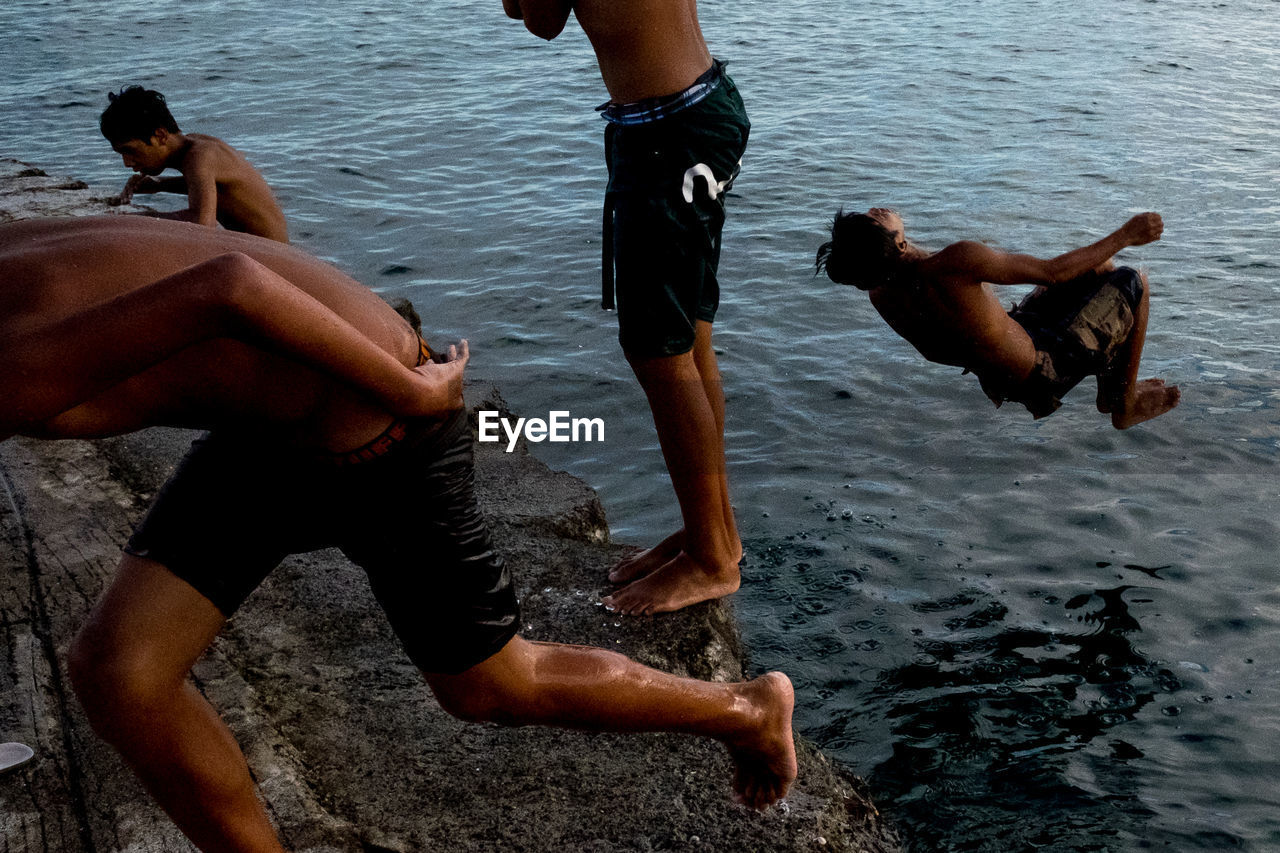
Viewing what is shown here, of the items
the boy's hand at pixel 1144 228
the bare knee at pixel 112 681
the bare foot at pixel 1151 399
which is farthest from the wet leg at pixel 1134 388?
the bare knee at pixel 112 681

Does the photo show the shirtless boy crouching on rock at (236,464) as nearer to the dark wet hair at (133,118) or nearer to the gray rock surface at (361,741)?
the gray rock surface at (361,741)

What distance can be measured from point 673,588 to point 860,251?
1598mm

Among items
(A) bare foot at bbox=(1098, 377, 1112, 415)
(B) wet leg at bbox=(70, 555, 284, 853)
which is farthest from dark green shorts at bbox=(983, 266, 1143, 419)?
(B) wet leg at bbox=(70, 555, 284, 853)

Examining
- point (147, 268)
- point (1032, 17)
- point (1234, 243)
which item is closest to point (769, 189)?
point (1234, 243)

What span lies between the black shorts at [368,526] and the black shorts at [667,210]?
1155 millimetres

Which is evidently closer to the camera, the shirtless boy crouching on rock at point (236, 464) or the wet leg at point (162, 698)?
the shirtless boy crouching on rock at point (236, 464)

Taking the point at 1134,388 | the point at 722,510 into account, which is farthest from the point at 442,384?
the point at 1134,388

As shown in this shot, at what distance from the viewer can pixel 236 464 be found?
6.96ft

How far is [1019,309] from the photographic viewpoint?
4.89m

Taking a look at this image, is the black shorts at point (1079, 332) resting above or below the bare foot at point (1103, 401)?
above

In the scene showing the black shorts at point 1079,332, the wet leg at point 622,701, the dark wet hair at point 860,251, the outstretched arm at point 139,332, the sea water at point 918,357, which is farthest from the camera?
the black shorts at point 1079,332

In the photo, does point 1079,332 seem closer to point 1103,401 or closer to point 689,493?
point 1103,401

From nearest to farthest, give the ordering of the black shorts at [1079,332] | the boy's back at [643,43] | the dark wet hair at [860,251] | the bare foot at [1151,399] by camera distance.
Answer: the boy's back at [643,43] < the dark wet hair at [860,251] < the black shorts at [1079,332] < the bare foot at [1151,399]

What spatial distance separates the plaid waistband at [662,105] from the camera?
3.18 meters
